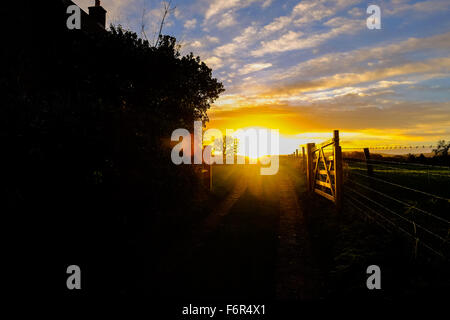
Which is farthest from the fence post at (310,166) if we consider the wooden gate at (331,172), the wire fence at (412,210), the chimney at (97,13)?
the chimney at (97,13)

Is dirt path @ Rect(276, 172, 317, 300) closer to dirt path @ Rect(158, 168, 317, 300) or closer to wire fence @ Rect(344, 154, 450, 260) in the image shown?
dirt path @ Rect(158, 168, 317, 300)

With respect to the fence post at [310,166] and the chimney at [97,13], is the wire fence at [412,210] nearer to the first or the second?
the fence post at [310,166]

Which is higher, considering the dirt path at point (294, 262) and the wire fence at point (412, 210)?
the wire fence at point (412, 210)

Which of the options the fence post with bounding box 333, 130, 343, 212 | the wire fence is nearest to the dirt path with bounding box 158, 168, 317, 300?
the fence post with bounding box 333, 130, 343, 212

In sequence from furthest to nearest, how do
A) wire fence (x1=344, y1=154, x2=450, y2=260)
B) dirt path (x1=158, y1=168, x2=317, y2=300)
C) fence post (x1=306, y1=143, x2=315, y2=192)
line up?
fence post (x1=306, y1=143, x2=315, y2=192)
wire fence (x1=344, y1=154, x2=450, y2=260)
dirt path (x1=158, y1=168, x2=317, y2=300)

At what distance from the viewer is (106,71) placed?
12.6 metres

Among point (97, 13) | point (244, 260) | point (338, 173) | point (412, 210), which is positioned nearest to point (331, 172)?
point (338, 173)

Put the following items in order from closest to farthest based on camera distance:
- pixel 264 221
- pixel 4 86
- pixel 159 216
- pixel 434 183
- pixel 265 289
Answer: pixel 265 289
pixel 4 86
pixel 159 216
pixel 264 221
pixel 434 183

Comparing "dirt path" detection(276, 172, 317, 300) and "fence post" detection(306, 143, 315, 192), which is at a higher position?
"fence post" detection(306, 143, 315, 192)

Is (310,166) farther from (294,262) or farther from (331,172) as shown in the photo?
(294,262)
